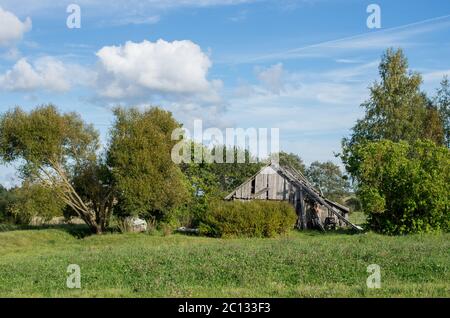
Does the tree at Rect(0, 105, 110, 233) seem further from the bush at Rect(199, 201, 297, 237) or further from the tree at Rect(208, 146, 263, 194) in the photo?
the tree at Rect(208, 146, 263, 194)

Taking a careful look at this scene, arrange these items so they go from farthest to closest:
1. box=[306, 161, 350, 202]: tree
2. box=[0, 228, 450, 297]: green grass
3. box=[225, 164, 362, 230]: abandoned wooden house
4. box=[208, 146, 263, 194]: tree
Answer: box=[306, 161, 350, 202]: tree → box=[208, 146, 263, 194]: tree → box=[225, 164, 362, 230]: abandoned wooden house → box=[0, 228, 450, 297]: green grass

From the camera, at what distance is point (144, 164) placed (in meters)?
35.6

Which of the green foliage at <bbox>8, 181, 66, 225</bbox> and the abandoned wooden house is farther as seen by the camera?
the abandoned wooden house

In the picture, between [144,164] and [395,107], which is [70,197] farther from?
[395,107]

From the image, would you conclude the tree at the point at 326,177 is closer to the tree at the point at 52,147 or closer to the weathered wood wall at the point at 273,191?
the weathered wood wall at the point at 273,191

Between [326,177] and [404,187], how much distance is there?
62.0 metres

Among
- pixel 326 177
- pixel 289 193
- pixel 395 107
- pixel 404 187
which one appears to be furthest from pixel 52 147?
pixel 326 177

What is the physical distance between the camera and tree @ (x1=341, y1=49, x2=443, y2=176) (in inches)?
1890

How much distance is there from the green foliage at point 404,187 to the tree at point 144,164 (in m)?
12.2

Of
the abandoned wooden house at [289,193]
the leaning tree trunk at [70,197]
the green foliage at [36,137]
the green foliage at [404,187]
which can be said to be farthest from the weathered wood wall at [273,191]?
the green foliage at [36,137]

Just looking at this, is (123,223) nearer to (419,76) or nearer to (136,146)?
(136,146)

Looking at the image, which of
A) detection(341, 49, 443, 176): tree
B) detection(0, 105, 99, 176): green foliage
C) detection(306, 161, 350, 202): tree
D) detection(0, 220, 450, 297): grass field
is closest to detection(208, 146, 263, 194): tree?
detection(341, 49, 443, 176): tree

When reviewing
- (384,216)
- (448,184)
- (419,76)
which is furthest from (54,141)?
(419,76)

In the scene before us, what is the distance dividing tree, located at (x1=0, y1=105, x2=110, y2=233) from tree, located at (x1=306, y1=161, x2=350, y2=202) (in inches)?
2327
